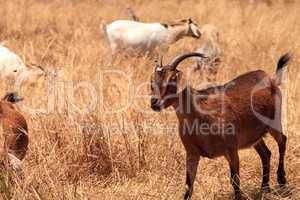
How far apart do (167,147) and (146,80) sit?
273 cm

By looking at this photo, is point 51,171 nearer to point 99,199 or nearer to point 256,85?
point 99,199

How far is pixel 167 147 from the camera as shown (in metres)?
6.04

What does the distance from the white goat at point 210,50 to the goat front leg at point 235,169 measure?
3.71 m

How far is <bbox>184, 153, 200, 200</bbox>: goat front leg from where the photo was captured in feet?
16.6

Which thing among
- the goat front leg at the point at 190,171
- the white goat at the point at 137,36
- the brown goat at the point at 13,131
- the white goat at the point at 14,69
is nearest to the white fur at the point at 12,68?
the white goat at the point at 14,69

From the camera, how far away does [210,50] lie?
422 inches

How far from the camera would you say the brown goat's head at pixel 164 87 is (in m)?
4.61

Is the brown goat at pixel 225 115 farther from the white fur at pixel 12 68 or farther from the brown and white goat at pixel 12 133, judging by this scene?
the white fur at pixel 12 68

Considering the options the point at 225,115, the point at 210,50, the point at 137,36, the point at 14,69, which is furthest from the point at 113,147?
the point at 137,36

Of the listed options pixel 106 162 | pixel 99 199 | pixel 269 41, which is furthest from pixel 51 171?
pixel 269 41

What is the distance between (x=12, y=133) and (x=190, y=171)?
Result: 1.56 metres

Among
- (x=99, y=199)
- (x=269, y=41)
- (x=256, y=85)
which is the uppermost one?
(x=269, y=41)

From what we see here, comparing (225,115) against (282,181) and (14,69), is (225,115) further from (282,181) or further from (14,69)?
(14,69)

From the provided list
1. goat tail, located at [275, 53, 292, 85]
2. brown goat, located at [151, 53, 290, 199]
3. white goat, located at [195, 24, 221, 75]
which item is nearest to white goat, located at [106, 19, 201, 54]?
white goat, located at [195, 24, 221, 75]
